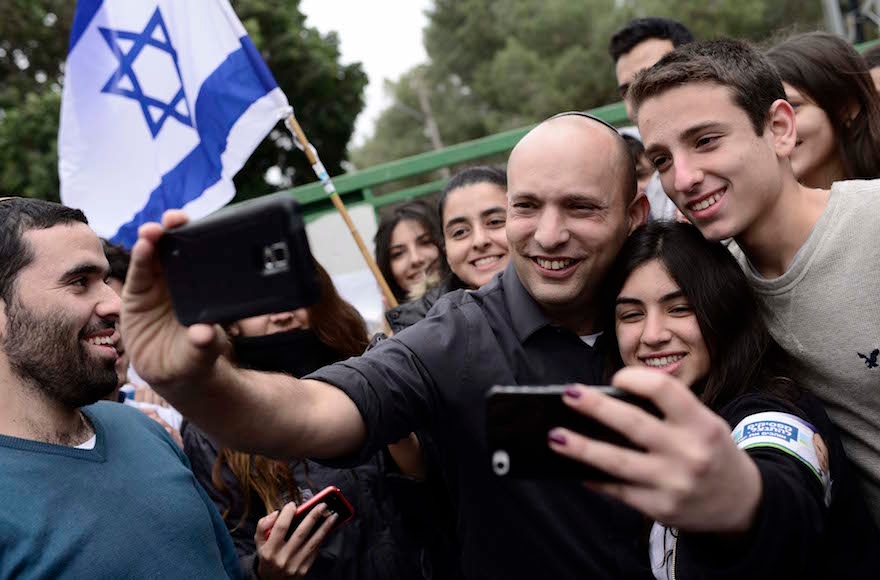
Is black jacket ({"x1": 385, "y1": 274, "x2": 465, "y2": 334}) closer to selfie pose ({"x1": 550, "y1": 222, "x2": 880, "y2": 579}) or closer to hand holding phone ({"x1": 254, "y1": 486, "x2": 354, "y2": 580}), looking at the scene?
hand holding phone ({"x1": 254, "y1": 486, "x2": 354, "y2": 580})

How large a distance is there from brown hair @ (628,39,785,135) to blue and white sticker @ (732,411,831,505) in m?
0.83

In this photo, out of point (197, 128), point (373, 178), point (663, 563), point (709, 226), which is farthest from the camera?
point (373, 178)

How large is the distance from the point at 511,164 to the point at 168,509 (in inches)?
56.6

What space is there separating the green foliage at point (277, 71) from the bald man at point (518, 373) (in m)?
15.0

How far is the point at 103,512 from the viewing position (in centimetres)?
217

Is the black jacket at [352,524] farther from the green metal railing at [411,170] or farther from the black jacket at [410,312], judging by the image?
the green metal railing at [411,170]

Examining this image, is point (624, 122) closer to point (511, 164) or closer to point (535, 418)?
point (511, 164)

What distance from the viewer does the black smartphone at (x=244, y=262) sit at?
4.09ft

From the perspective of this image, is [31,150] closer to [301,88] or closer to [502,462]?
[301,88]

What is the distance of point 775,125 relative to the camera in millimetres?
2260

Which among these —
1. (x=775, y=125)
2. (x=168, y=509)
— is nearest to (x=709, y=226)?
(x=775, y=125)

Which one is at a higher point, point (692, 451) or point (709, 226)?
point (709, 226)

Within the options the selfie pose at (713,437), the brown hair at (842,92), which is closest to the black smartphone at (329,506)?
the selfie pose at (713,437)

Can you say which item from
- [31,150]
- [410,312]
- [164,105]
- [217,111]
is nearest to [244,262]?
[410,312]
